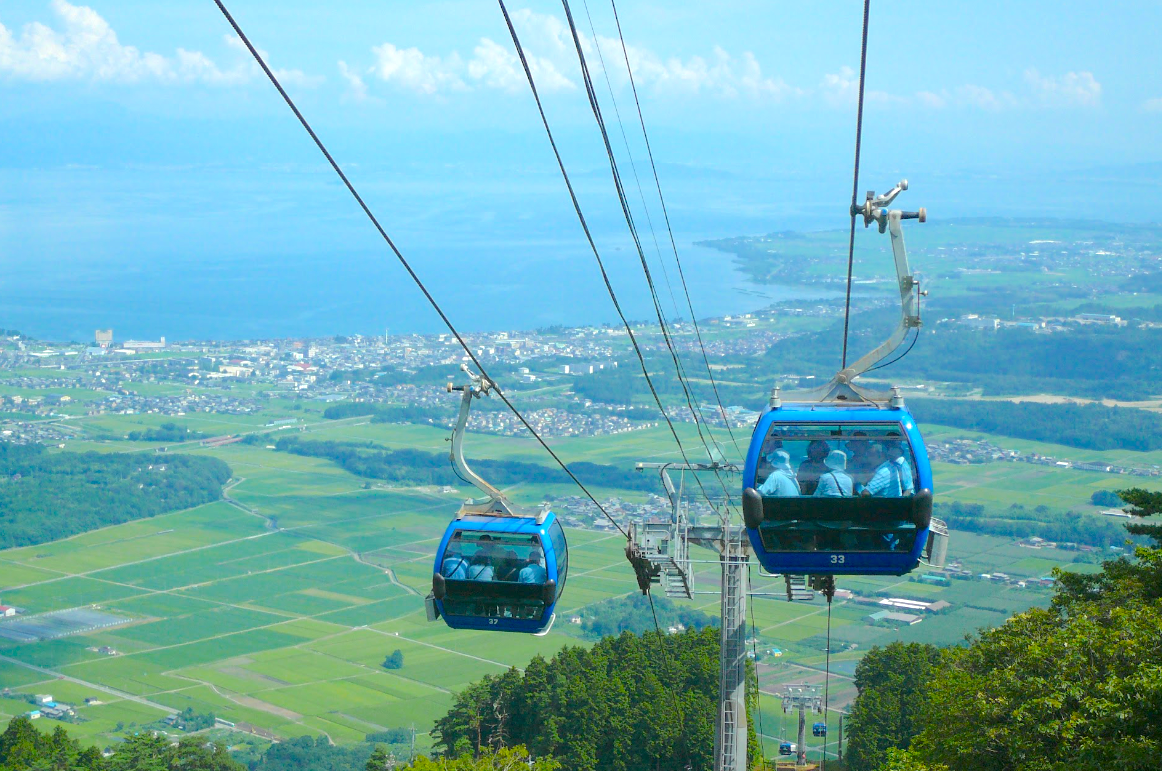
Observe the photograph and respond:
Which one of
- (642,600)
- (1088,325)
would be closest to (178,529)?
(642,600)

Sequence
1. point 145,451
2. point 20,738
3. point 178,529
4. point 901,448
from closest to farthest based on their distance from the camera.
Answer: point 901,448 → point 20,738 → point 178,529 → point 145,451

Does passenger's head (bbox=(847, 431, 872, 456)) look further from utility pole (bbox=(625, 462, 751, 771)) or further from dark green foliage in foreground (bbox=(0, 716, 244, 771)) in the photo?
dark green foliage in foreground (bbox=(0, 716, 244, 771))

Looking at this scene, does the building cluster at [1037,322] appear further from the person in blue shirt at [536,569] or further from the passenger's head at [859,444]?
the passenger's head at [859,444]

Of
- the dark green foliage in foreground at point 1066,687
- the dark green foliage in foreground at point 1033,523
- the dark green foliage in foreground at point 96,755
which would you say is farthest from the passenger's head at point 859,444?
the dark green foliage in foreground at point 1033,523

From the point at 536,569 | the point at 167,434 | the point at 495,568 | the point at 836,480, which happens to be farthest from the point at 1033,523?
the point at 836,480

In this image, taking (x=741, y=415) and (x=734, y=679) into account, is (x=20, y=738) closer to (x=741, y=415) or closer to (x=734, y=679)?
(x=734, y=679)

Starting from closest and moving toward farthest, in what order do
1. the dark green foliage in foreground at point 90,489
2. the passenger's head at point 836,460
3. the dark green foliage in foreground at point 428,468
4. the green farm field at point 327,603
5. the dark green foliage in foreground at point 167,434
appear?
the passenger's head at point 836,460
the green farm field at point 327,603
the dark green foliage in foreground at point 90,489
the dark green foliage in foreground at point 428,468
the dark green foliage in foreground at point 167,434

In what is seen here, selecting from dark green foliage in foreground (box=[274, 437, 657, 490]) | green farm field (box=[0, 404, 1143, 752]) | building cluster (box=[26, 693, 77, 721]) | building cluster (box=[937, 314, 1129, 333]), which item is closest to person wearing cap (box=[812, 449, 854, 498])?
green farm field (box=[0, 404, 1143, 752])
